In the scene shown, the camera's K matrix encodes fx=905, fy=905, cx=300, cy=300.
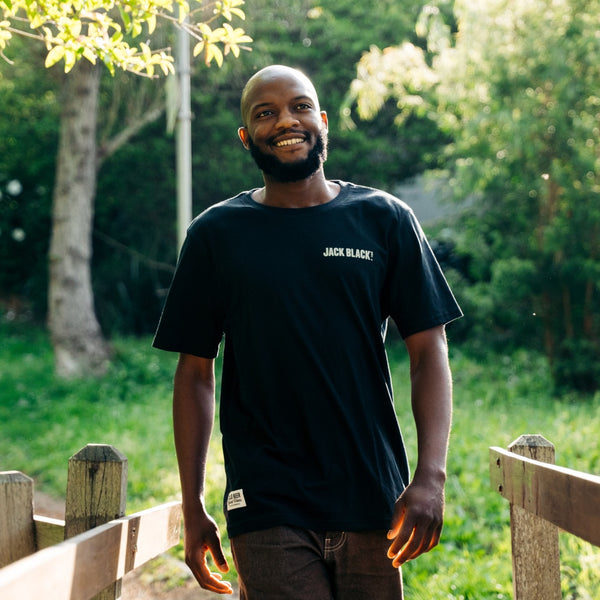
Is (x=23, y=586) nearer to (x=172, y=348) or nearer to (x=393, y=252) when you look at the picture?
(x=172, y=348)

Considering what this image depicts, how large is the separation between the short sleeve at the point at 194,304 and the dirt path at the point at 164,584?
11.1 ft

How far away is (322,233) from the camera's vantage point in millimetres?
2656

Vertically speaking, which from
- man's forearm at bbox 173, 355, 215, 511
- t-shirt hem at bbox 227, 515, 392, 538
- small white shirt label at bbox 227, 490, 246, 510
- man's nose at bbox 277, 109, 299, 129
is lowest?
t-shirt hem at bbox 227, 515, 392, 538

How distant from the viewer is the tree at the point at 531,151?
11.2 m

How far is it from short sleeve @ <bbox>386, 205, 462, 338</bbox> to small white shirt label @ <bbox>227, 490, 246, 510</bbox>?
0.67m

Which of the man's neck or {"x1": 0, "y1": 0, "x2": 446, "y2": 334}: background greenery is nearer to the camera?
the man's neck

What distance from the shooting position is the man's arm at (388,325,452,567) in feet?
7.94

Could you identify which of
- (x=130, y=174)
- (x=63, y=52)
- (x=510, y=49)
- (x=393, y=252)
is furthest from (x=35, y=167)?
(x=393, y=252)

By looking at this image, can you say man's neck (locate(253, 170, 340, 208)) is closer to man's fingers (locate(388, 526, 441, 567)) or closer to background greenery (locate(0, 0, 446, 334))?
man's fingers (locate(388, 526, 441, 567))

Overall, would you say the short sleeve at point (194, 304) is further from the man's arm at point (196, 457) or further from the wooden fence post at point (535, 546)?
the wooden fence post at point (535, 546)

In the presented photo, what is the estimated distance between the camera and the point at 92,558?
212 centimetres

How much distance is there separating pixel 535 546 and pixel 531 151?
9.34m

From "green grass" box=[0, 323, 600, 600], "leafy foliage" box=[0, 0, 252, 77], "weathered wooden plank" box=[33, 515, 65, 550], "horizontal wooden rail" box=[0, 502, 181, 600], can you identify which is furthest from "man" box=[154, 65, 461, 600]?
"green grass" box=[0, 323, 600, 600]

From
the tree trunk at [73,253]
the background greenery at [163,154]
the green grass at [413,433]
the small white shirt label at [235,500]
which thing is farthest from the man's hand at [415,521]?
the background greenery at [163,154]
